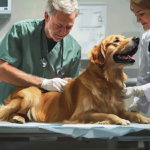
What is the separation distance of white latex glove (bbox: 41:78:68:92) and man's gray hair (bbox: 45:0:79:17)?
1.29ft

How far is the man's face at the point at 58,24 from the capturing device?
1.14 m

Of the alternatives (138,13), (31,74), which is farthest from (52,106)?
(138,13)

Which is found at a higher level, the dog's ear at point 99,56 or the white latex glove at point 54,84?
the dog's ear at point 99,56

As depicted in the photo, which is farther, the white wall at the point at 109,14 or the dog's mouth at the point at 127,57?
the white wall at the point at 109,14

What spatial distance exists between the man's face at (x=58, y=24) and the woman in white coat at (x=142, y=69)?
0.38 m

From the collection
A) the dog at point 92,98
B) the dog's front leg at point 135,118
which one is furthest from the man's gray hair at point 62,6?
the dog's front leg at point 135,118

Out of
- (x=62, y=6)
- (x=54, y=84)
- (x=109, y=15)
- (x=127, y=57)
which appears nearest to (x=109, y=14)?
(x=109, y=15)

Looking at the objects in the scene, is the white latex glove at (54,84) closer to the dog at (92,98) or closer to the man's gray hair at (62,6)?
the dog at (92,98)

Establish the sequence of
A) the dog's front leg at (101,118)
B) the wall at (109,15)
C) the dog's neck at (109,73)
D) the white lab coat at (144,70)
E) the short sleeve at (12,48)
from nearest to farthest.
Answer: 1. the dog's front leg at (101,118)
2. the dog's neck at (109,73)
3. the short sleeve at (12,48)
4. the white lab coat at (144,70)
5. the wall at (109,15)

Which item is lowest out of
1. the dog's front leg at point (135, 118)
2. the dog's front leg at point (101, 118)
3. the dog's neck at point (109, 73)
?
the dog's front leg at point (135, 118)

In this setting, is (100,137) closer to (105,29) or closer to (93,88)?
(93,88)

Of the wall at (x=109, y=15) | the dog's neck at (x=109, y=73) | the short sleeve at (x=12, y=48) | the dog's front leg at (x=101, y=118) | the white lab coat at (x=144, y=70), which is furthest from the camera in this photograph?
the wall at (x=109, y=15)

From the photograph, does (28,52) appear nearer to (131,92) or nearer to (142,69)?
(131,92)

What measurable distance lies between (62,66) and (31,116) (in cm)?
37
